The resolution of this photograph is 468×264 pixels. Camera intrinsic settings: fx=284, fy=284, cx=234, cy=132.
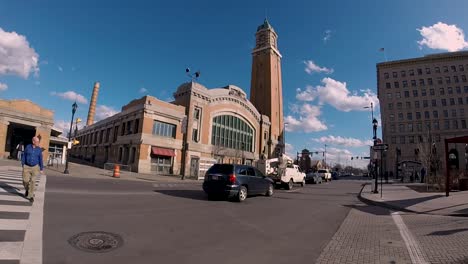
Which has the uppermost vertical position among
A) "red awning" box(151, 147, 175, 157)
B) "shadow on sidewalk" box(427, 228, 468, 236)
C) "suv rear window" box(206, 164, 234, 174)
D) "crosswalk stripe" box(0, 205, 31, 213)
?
"red awning" box(151, 147, 175, 157)

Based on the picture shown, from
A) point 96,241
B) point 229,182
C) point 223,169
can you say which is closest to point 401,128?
point 223,169

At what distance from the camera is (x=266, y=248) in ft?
19.2

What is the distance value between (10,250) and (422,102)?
97.6 m

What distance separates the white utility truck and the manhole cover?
714 inches

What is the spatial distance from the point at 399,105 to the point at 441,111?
10441mm

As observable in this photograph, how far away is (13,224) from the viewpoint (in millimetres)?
5754

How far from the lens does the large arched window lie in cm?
4766

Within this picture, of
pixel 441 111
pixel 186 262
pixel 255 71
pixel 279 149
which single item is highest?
pixel 255 71

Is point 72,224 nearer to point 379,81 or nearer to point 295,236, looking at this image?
point 295,236

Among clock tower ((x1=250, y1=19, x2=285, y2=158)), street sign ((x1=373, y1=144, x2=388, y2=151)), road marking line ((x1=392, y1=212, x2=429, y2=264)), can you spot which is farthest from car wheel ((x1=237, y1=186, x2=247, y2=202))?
clock tower ((x1=250, y1=19, x2=285, y2=158))

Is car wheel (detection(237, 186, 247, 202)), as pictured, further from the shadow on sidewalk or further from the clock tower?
the clock tower

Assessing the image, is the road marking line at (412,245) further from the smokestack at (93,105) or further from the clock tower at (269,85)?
the smokestack at (93,105)

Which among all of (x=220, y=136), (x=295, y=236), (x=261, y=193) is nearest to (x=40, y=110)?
(x=220, y=136)

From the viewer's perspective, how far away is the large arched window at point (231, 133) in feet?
156
